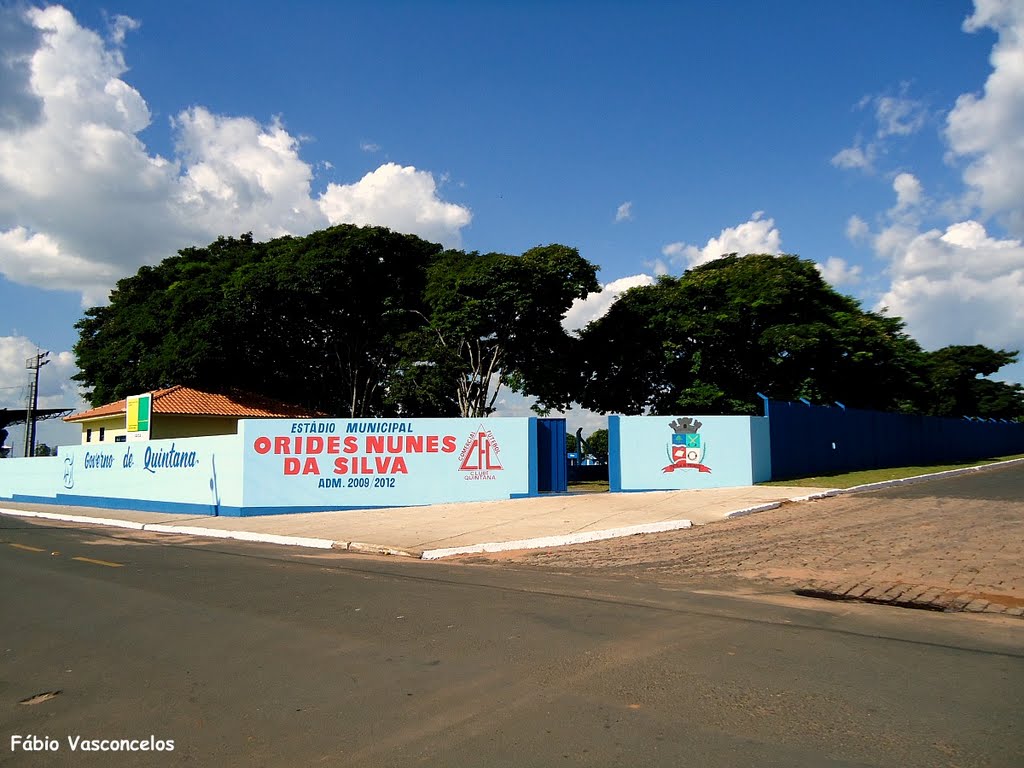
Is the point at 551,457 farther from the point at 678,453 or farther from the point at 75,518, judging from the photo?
the point at 75,518

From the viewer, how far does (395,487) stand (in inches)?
765

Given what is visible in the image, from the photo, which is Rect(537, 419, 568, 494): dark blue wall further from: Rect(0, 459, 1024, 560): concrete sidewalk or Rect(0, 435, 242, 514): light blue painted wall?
Rect(0, 435, 242, 514): light blue painted wall

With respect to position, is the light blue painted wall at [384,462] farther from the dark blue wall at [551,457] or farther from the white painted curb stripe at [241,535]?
the white painted curb stripe at [241,535]

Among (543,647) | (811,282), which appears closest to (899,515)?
(543,647)

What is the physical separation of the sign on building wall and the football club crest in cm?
1735

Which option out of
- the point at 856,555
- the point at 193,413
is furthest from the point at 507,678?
the point at 193,413

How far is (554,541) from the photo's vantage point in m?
12.8

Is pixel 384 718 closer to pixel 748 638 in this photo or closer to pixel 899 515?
pixel 748 638

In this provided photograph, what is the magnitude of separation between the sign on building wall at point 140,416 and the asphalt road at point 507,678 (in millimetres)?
18463

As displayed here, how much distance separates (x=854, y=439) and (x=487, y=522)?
17282 mm

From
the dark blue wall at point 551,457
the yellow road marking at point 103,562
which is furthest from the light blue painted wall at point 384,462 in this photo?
the yellow road marking at point 103,562

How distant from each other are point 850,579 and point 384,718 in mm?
6423

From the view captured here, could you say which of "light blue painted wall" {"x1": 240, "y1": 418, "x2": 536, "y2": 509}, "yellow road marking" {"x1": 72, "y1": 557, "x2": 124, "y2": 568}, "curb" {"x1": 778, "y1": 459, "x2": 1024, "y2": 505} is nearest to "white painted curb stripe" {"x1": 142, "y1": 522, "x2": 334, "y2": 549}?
"light blue painted wall" {"x1": 240, "y1": 418, "x2": 536, "y2": 509}

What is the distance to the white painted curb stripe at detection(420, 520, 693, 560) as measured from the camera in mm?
12469
